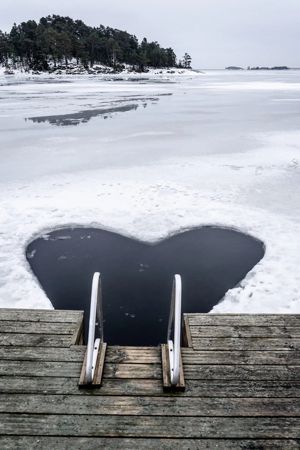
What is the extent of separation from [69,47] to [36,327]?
108 m

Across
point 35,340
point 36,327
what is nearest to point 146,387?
point 35,340

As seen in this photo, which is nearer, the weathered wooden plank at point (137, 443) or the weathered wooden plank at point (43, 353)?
the weathered wooden plank at point (137, 443)

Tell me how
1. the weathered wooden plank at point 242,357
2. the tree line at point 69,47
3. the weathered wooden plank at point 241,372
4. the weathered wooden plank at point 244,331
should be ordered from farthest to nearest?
the tree line at point 69,47 → the weathered wooden plank at point 244,331 → the weathered wooden plank at point 242,357 → the weathered wooden plank at point 241,372

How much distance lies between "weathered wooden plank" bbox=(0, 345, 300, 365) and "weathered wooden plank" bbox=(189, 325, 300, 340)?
0.26 metres

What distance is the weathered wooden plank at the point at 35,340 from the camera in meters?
3.77

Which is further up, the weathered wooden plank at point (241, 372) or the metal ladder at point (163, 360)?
the metal ladder at point (163, 360)

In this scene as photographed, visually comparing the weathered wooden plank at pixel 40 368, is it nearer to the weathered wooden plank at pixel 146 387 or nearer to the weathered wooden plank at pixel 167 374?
the weathered wooden plank at pixel 146 387

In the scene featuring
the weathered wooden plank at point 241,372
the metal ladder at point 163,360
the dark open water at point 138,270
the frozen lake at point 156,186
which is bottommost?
the dark open water at point 138,270

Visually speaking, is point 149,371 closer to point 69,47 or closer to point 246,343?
point 246,343

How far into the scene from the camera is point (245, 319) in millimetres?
4215

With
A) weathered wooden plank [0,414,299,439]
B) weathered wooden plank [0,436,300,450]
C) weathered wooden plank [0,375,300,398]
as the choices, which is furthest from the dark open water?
weathered wooden plank [0,436,300,450]

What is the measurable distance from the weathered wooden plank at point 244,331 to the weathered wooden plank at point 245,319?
0.05 m

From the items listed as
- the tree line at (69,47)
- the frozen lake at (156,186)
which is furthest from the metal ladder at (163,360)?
the tree line at (69,47)

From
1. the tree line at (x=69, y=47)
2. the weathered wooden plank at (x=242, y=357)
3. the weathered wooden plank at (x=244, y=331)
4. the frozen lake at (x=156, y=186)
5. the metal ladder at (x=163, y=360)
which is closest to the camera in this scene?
the metal ladder at (x=163, y=360)
